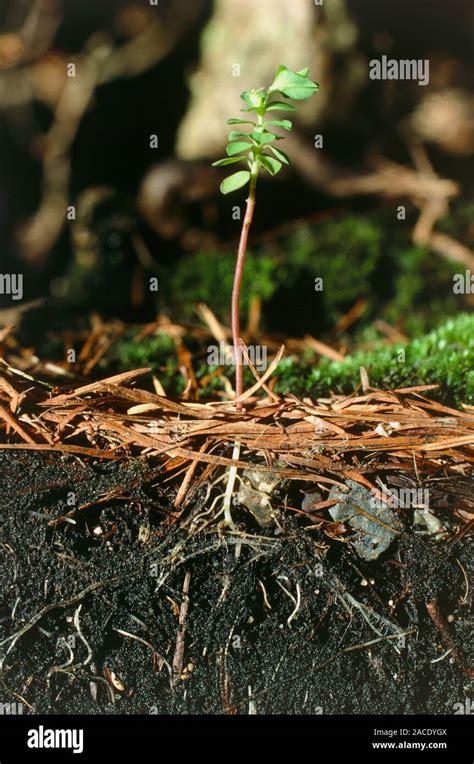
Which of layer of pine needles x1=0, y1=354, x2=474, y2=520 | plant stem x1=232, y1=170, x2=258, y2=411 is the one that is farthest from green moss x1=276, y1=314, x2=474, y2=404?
plant stem x1=232, y1=170, x2=258, y2=411

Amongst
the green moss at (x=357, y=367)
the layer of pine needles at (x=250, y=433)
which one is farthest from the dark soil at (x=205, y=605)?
the green moss at (x=357, y=367)

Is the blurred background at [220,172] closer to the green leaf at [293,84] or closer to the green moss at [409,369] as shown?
the green moss at [409,369]

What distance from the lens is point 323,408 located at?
1728 millimetres

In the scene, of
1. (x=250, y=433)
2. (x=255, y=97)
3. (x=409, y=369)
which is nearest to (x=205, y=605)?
(x=250, y=433)

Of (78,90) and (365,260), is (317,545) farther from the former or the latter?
(78,90)

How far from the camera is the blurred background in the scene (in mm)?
2764

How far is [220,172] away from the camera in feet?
9.61

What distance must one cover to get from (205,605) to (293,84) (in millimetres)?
1152

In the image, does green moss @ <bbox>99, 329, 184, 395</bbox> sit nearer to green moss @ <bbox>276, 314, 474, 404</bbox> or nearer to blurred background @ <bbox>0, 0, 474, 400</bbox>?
blurred background @ <bbox>0, 0, 474, 400</bbox>

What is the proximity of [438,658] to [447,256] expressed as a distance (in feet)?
5.77

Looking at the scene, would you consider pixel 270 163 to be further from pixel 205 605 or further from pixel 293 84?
pixel 205 605

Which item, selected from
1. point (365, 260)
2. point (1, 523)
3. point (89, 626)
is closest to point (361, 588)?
point (89, 626)

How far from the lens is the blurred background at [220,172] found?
109 inches

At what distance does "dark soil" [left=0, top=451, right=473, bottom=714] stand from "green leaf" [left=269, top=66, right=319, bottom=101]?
0.89 metres
